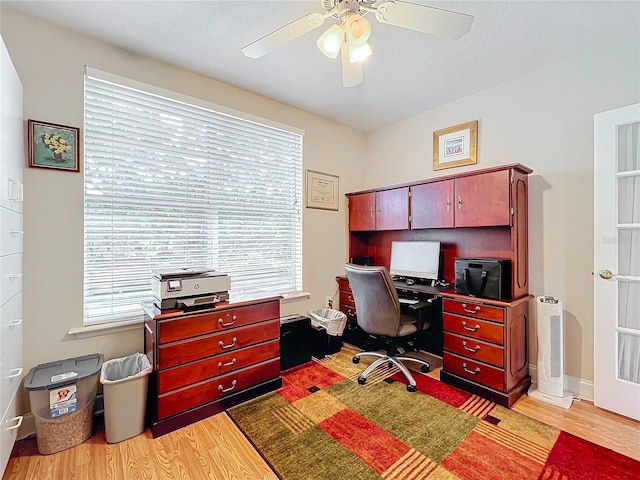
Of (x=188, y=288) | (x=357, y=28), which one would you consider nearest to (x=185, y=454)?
(x=188, y=288)

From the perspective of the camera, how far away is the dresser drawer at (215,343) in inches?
75.1

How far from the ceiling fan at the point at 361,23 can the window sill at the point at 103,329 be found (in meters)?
2.06

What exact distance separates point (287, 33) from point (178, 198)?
155 centimetres

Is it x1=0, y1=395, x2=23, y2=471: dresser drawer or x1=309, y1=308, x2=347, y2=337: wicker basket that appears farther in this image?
x1=309, y1=308, x2=347, y2=337: wicker basket

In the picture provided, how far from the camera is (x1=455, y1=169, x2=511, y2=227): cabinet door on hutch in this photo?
2320mm

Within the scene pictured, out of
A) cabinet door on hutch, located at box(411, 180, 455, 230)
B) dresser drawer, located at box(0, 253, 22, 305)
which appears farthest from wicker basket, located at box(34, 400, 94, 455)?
cabinet door on hutch, located at box(411, 180, 455, 230)

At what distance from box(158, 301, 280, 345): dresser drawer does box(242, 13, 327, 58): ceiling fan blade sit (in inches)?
66.3

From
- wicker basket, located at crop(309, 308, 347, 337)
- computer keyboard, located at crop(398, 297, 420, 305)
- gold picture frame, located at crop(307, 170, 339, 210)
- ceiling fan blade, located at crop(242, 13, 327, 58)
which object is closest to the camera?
ceiling fan blade, located at crop(242, 13, 327, 58)

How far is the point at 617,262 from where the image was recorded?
2.04 meters

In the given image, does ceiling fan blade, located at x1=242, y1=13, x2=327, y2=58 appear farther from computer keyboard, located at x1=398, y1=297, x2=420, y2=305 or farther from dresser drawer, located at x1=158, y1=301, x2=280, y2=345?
computer keyboard, located at x1=398, y1=297, x2=420, y2=305

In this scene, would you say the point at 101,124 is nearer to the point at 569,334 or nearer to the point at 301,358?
the point at 301,358

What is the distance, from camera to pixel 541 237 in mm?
2463

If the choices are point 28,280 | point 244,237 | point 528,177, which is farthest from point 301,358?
point 528,177

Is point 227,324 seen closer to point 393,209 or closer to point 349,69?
point 349,69
